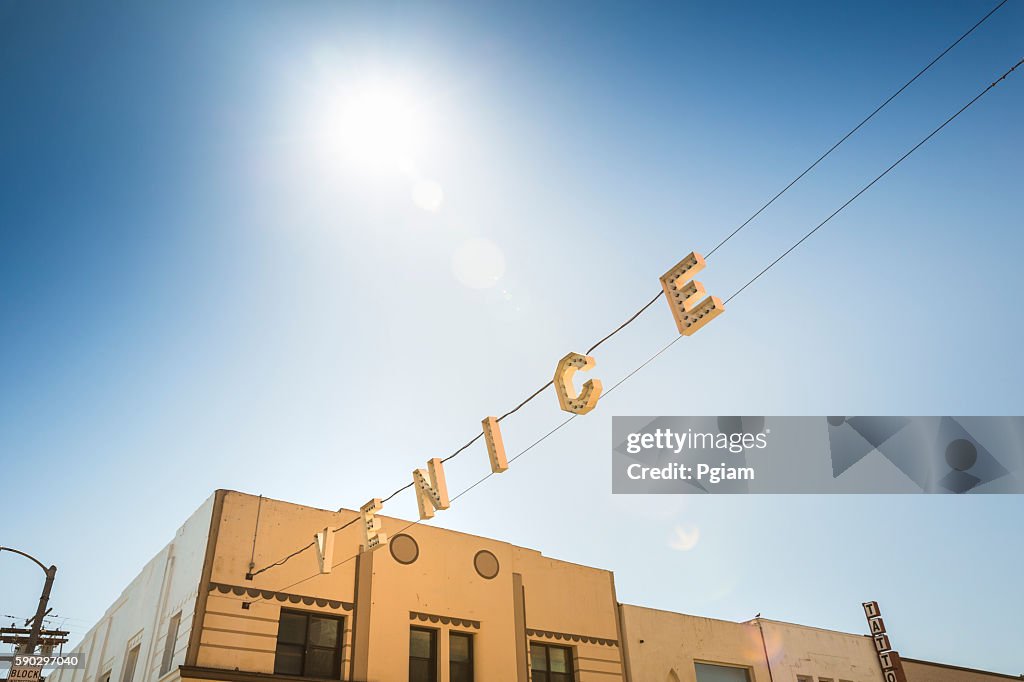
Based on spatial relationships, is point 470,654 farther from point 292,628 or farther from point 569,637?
point 292,628

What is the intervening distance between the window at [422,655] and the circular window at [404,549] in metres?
1.74

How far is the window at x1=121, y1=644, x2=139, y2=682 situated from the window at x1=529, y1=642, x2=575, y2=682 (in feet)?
35.3

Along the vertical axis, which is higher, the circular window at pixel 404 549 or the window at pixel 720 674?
the circular window at pixel 404 549

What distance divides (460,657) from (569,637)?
382cm

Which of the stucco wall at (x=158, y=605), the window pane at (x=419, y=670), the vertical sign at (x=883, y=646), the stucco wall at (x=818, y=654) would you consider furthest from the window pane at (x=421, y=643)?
the vertical sign at (x=883, y=646)

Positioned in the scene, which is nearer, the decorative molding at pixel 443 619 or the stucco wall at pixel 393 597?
the stucco wall at pixel 393 597

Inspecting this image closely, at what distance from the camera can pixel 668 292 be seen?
27.4 feet

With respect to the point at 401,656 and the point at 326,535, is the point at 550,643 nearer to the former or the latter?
the point at 401,656

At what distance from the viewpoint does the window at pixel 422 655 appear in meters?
17.0

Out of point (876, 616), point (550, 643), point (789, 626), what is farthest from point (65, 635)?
point (876, 616)

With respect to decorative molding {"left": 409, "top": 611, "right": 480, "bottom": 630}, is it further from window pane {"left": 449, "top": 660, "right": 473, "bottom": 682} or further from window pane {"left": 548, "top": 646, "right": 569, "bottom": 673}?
window pane {"left": 548, "top": 646, "right": 569, "bottom": 673}

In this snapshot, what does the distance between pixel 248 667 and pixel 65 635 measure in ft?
116

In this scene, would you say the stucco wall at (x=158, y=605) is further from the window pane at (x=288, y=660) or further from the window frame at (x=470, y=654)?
the window frame at (x=470, y=654)

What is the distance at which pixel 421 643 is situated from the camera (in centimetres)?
1745
